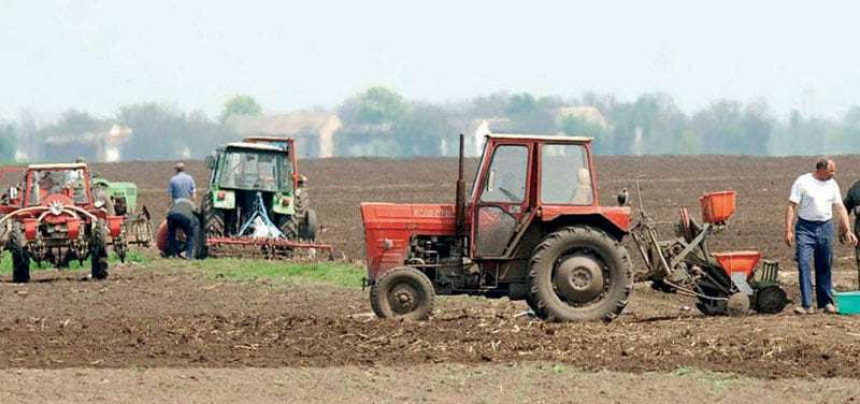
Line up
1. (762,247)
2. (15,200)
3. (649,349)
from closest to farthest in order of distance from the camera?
(649,349) → (15,200) → (762,247)

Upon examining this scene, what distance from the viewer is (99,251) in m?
23.2

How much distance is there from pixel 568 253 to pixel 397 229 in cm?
177

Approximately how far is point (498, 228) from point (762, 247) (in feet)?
44.2

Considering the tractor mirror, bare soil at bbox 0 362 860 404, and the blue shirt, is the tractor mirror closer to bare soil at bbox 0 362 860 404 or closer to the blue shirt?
bare soil at bbox 0 362 860 404

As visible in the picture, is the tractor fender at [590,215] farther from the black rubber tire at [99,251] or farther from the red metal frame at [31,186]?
the red metal frame at [31,186]

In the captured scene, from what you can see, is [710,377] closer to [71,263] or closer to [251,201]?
[71,263]

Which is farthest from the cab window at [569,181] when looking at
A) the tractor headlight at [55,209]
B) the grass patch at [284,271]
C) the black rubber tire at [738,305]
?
the tractor headlight at [55,209]

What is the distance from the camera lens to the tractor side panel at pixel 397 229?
16.7 m

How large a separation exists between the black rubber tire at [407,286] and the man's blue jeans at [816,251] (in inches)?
146

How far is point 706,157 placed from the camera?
217 feet

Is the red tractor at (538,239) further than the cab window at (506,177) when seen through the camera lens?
No

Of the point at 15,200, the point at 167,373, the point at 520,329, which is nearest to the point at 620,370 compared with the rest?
the point at 520,329

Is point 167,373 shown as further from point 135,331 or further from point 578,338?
point 578,338

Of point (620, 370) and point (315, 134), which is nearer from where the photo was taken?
point (620, 370)
